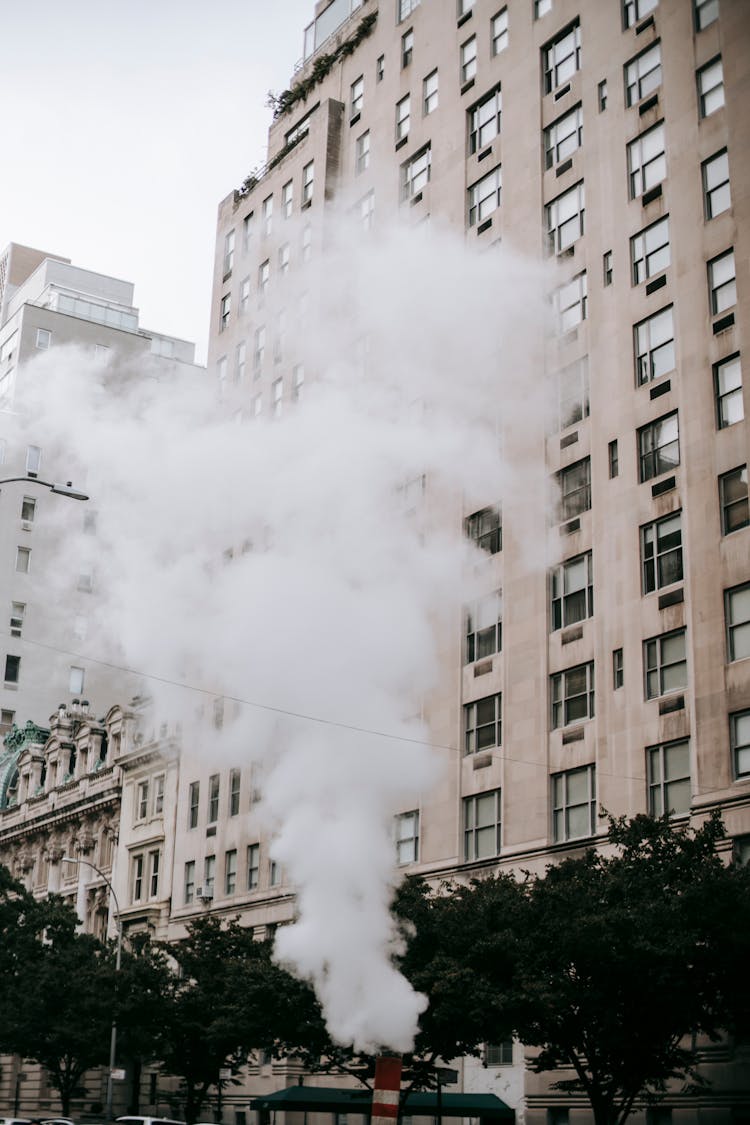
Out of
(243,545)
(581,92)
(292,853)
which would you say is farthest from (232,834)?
(581,92)

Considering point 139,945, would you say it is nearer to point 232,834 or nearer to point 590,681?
point 232,834

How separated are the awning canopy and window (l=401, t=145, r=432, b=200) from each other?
34.5 m

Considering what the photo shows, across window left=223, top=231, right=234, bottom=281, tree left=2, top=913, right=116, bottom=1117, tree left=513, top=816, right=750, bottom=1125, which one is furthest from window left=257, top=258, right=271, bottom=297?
tree left=513, top=816, right=750, bottom=1125

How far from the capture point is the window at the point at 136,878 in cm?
7250

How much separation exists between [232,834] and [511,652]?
19614 millimetres

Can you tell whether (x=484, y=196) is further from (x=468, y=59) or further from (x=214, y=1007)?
(x=214, y=1007)

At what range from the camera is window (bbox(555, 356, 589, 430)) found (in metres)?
47.7

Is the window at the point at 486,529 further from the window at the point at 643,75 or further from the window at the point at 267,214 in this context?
the window at the point at 267,214

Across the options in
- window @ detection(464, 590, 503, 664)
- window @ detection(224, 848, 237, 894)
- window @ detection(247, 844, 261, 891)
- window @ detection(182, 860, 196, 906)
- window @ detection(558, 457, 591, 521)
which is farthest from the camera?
window @ detection(182, 860, 196, 906)

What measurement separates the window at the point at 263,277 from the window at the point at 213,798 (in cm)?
2340

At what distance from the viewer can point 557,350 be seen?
48.8 metres

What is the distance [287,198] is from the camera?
69.8 meters

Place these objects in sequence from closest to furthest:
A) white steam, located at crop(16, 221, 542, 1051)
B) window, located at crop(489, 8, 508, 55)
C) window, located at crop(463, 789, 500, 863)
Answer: white steam, located at crop(16, 221, 542, 1051)
window, located at crop(463, 789, 500, 863)
window, located at crop(489, 8, 508, 55)

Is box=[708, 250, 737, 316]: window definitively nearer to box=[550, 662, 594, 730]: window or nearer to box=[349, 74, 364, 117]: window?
box=[550, 662, 594, 730]: window
